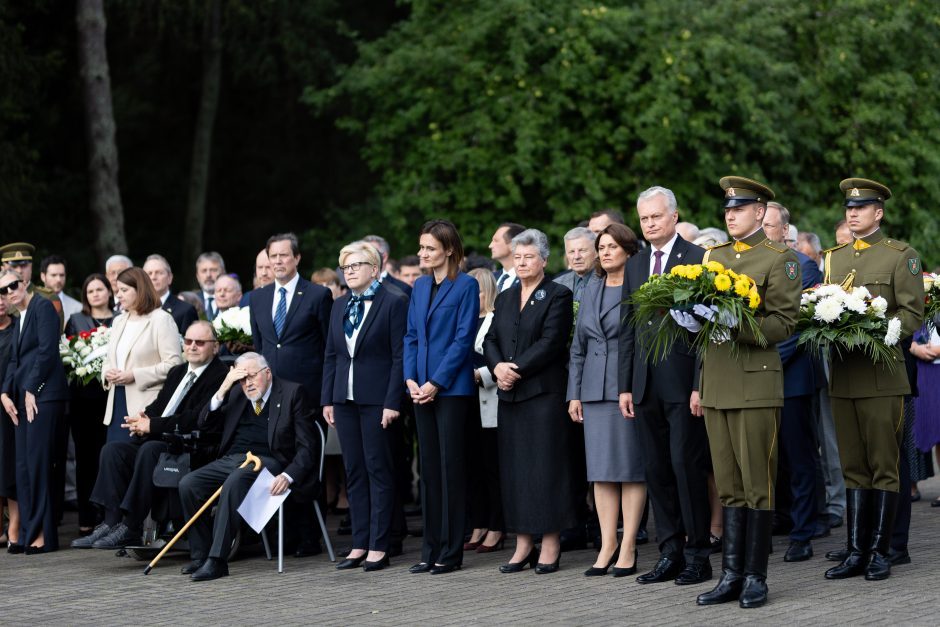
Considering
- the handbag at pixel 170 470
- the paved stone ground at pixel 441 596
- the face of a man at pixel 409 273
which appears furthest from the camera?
the face of a man at pixel 409 273

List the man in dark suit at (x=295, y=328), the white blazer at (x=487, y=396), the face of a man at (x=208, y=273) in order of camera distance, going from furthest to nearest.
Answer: the face of a man at (x=208, y=273)
the man in dark suit at (x=295, y=328)
the white blazer at (x=487, y=396)

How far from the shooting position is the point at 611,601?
7.82m

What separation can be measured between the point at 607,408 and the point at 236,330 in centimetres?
365

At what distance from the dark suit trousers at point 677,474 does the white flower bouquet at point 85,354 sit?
4709mm

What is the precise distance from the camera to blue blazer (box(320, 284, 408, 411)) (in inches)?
376

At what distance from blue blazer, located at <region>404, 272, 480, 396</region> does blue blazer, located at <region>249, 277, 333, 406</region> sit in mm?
1207

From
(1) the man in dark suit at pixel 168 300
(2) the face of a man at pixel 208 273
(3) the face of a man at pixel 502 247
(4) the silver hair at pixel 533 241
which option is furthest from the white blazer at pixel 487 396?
(2) the face of a man at pixel 208 273

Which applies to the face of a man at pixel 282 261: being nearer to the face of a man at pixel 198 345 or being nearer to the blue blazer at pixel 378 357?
the face of a man at pixel 198 345

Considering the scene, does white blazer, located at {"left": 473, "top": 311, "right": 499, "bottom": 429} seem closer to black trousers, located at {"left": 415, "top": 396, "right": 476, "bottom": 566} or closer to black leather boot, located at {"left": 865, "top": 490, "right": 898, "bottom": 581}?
black trousers, located at {"left": 415, "top": 396, "right": 476, "bottom": 566}

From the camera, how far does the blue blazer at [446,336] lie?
925 cm

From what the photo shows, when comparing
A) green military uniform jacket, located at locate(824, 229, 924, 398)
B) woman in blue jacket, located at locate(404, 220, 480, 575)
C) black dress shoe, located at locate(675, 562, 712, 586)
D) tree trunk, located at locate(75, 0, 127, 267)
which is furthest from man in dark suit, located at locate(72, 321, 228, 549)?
tree trunk, located at locate(75, 0, 127, 267)

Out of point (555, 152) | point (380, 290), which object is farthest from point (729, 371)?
point (555, 152)

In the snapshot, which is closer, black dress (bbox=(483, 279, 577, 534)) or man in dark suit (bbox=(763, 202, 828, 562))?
black dress (bbox=(483, 279, 577, 534))

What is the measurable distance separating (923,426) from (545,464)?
450 centimetres
